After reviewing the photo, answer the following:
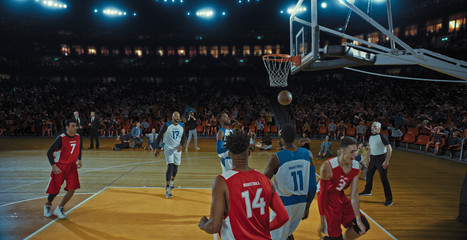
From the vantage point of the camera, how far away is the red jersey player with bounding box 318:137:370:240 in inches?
126

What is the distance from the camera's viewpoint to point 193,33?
36.0 m

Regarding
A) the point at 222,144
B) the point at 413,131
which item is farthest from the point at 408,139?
the point at 222,144

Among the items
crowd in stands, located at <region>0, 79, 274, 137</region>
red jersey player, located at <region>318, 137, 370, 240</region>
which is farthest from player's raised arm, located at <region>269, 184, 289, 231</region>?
crowd in stands, located at <region>0, 79, 274, 137</region>

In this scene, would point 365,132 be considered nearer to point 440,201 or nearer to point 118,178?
point 440,201

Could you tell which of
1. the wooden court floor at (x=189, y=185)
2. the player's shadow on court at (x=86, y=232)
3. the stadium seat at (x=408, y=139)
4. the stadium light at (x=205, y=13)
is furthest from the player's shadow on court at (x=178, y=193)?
the stadium light at (x=205, y=13)

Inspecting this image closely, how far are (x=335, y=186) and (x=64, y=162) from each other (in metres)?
4.96

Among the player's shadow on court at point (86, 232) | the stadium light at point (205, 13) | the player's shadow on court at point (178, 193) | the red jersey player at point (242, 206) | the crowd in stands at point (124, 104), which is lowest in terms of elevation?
the player's shadow on court at point (86, 232)

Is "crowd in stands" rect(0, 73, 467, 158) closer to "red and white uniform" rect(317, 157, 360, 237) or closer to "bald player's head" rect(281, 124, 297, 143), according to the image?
"red and white uniform" rect(317, 157, 360, 237)

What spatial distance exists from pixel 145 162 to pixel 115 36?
102ft

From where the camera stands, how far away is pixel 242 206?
83.9 inches

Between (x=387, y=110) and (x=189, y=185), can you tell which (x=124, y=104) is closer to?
(x=189, y=185)

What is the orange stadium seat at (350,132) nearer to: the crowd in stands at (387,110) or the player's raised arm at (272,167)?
the crowd in stands at (387,110)

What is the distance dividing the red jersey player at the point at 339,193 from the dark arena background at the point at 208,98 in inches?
53.6

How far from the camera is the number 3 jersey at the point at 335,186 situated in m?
3.22
